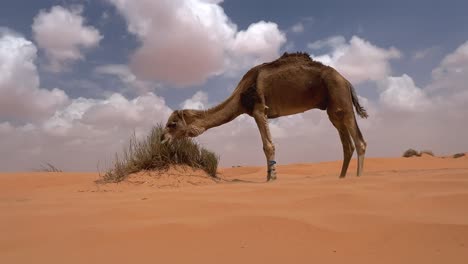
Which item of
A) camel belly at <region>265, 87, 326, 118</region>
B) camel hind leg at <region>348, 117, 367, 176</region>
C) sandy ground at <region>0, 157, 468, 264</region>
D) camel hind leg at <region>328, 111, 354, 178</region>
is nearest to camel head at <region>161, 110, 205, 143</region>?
camel belly at <region>265, 87, 326, 118</region>

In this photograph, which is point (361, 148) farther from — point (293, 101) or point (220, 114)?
point (220, 114)

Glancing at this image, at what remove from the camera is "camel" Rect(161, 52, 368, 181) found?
24.8 ft

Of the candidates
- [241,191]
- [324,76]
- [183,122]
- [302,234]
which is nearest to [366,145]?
[324,76]

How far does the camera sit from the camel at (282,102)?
7551 millimetres

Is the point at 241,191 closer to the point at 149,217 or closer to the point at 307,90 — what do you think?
the point at 149,217

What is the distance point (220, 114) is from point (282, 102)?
144 centimetres

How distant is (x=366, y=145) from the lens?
24.2 feet

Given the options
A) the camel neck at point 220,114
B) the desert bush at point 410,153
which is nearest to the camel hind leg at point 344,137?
the camel neck at point 220,114

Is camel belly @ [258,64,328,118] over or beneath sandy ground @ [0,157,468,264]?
over

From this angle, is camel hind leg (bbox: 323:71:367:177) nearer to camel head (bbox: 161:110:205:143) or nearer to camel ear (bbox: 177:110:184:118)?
camel head (bbox: 161:110:205:143)

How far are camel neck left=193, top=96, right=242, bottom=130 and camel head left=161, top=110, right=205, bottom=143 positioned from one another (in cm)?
17

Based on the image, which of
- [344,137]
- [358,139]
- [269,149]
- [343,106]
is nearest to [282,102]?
[269,149]

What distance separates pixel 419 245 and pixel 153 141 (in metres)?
6.70

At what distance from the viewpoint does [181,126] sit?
27.3 ft
